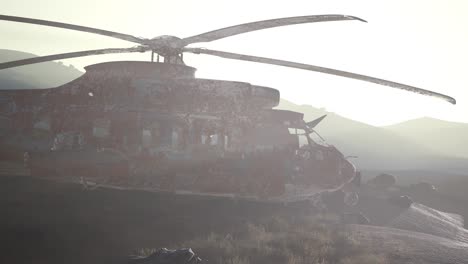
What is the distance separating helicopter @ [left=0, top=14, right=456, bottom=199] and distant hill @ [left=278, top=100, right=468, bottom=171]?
260 ft

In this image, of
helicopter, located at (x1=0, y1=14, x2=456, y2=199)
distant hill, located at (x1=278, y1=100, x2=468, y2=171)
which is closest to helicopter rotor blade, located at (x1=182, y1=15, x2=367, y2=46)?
helicopter, located at (x1=0, y1=14, x2=456, y2=199)

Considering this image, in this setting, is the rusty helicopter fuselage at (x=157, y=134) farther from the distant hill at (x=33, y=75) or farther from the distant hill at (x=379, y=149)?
the distant hill at (x=33, y=75)

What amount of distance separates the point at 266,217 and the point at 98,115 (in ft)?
20.3

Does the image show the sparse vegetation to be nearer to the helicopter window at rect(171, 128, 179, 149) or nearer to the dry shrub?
the dry shrub

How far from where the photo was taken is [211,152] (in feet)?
30.1

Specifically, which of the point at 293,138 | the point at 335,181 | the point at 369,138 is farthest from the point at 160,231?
the point at 369,138

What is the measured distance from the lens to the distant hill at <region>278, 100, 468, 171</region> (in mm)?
95938

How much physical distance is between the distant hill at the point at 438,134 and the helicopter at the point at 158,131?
153m

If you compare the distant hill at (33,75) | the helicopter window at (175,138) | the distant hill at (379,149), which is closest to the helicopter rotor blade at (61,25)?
the helicopter window at (175,138)

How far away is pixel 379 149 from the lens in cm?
11700

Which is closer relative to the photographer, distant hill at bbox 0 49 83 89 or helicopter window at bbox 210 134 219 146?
helicopter window at bbox 210 134 219 146

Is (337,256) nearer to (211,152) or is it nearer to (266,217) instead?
(266,217)

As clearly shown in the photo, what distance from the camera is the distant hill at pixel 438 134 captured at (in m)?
149

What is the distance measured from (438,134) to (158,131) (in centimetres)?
18590
